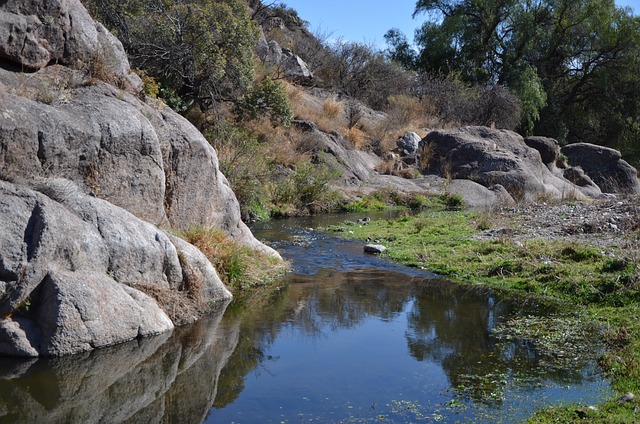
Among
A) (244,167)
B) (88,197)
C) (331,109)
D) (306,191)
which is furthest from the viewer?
(331,109)

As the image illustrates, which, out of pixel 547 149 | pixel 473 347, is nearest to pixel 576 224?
pixel 473 347

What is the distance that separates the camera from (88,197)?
941 cm

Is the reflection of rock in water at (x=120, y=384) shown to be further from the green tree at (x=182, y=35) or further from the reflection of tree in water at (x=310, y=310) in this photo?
the green tree at (x=182, y=35)

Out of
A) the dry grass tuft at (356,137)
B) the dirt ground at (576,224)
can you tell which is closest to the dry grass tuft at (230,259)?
the dirt ground at (576,224)

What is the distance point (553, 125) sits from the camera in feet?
155

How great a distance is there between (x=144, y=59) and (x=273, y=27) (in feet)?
68.3

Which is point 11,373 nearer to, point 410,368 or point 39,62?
point 410,368

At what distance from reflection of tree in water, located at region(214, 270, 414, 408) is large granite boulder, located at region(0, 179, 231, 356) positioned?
107 cm

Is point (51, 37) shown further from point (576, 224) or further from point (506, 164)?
point (506, 164)

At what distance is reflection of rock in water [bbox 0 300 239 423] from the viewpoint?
6844 mm

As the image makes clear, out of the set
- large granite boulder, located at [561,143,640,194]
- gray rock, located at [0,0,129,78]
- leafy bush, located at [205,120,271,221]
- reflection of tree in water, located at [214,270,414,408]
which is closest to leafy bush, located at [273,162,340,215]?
leafy bush, located at [205,120,271,221]

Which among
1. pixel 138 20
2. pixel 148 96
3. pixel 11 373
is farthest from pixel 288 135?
pixel 11 373

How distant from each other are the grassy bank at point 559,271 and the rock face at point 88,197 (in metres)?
3.98

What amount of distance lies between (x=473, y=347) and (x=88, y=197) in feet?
17.9
